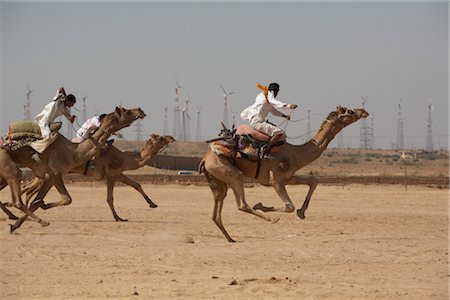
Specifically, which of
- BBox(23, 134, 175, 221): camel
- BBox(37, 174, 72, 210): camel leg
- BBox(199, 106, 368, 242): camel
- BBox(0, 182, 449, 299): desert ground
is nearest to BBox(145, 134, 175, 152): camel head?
BBox(23, 134, 175, 221): camel

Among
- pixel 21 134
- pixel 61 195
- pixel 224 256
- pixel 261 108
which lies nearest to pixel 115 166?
pixel 21 134

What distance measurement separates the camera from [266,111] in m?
16.8

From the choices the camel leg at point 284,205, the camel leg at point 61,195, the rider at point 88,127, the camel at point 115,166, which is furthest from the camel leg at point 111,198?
the camel leg at point 284,205

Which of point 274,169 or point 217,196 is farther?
point 274,169

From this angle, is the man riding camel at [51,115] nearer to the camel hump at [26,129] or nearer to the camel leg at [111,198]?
the camel hump at [26,129]

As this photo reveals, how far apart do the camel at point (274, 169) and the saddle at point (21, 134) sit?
3.24 m

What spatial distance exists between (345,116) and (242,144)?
7.22 ft

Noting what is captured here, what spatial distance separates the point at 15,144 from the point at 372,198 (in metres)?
16.2

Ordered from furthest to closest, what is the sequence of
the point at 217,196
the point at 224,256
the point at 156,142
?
1. the point at 156,142
2. the point at 217,196
3. the point at 224,256

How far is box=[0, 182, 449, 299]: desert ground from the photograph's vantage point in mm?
10562

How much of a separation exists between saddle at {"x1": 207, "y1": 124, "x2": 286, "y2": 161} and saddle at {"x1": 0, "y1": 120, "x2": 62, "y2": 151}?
3.34m

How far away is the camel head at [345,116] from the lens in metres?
17.3

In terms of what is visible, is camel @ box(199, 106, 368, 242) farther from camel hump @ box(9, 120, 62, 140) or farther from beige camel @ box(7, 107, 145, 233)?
camel hump @ box(9, 120, 62, 140)

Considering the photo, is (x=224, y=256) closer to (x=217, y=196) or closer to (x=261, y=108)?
(x=217, y=196)
